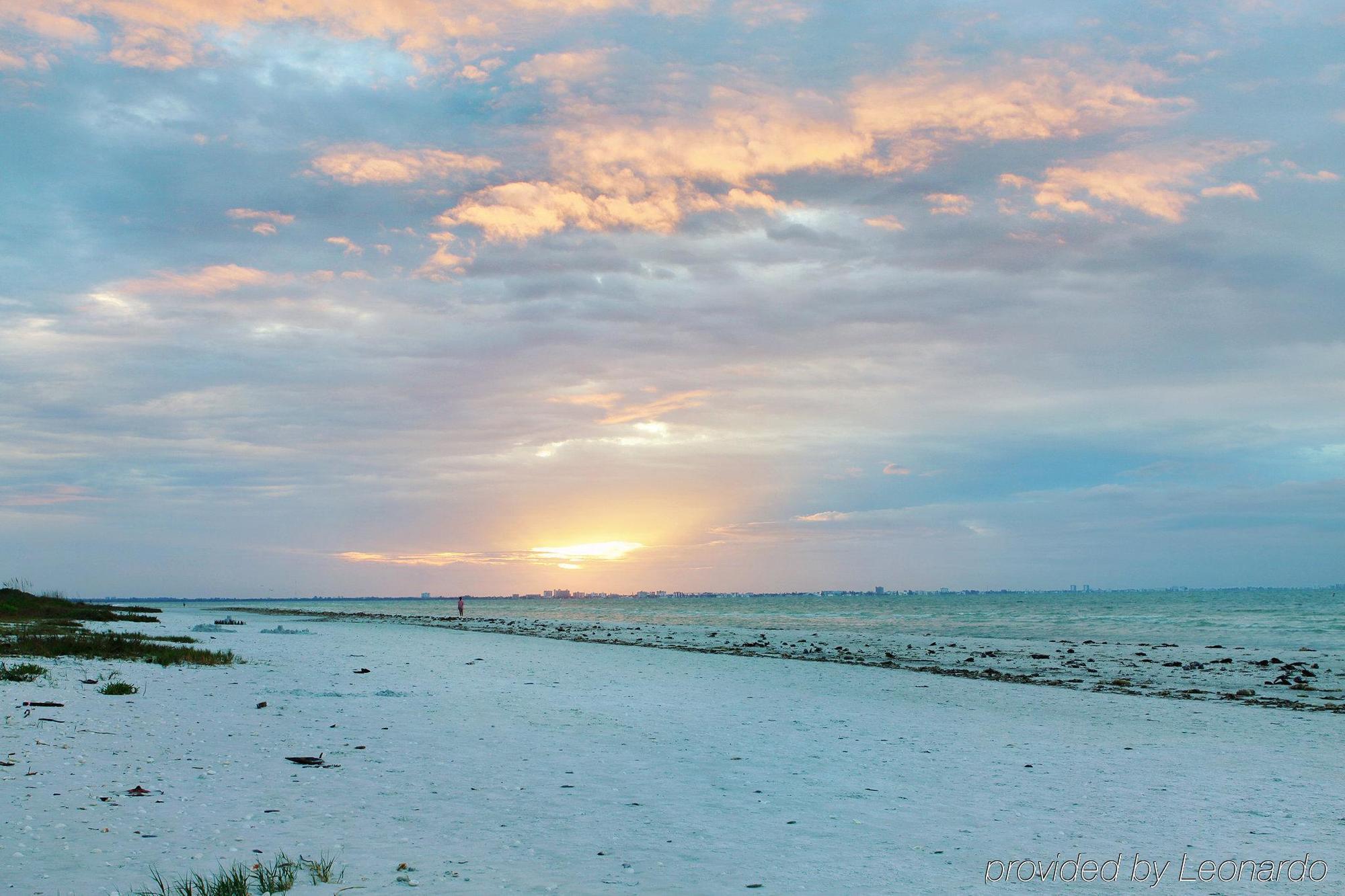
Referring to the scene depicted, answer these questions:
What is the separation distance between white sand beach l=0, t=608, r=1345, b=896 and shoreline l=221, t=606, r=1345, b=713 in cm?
587

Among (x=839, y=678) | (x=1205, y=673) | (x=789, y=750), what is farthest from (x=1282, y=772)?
(x=1205, y=673)

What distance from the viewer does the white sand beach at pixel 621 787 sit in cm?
721

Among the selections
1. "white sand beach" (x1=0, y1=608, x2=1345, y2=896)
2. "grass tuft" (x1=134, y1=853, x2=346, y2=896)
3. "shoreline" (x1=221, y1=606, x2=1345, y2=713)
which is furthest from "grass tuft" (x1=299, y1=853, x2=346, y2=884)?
"shoreline" (x1=221, y1=606, x2=1345, y2=713)

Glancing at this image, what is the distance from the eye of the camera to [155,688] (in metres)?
15.8

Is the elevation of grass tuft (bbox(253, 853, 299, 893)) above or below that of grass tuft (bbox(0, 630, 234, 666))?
above

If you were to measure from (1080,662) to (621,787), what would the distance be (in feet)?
104

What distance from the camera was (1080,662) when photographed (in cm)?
3594

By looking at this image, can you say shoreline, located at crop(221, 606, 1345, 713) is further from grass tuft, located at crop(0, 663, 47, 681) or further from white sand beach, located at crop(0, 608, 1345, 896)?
grass tuft, located at crop(0, 663, 47, 681)

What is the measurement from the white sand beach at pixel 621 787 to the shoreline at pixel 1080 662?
5865 mm

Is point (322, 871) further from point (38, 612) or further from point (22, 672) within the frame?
point (38, 612)

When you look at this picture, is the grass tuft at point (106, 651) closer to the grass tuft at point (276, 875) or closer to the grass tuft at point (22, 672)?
the grass tuft at point (22, 672)

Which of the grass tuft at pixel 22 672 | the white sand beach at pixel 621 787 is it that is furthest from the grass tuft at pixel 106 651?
the grass tuft at pixel 22 672

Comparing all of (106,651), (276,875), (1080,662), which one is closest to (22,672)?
(106,651)

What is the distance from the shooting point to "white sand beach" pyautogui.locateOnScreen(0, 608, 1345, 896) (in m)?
7.21
